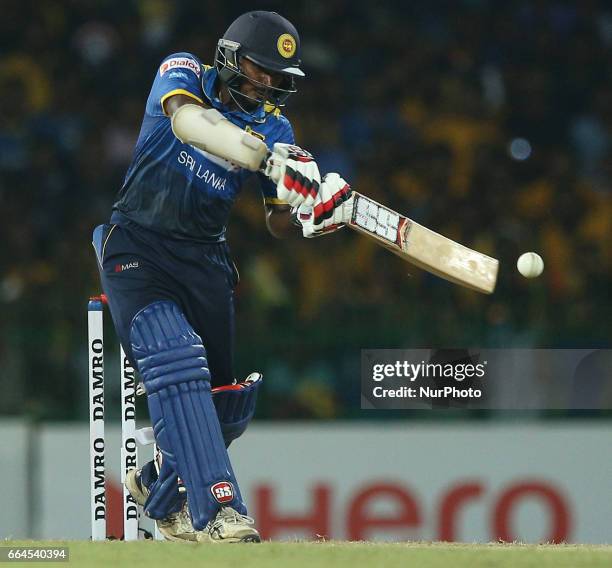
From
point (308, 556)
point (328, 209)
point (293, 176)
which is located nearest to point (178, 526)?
point (308, 556)

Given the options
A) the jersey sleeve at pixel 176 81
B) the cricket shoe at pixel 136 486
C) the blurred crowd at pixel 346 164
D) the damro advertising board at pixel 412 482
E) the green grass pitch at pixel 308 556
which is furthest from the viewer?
the blurred crowd at pixel 346 164

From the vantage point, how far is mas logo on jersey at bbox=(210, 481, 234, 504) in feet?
13.1

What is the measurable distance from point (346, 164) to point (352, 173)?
8cm

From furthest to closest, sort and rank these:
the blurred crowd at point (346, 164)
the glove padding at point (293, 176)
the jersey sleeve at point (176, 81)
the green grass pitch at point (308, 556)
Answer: the blurred crowd at point (346, 164), the jersey sleeve at point (176, 81), the glove padding at point (293, 176), the green grass pitch at point (308, 556)

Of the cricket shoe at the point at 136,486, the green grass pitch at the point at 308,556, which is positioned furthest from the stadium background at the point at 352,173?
the green grass pitch at the point at 308,556

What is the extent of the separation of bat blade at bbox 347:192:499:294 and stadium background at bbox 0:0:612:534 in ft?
7.02

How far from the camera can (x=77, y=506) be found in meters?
6.48

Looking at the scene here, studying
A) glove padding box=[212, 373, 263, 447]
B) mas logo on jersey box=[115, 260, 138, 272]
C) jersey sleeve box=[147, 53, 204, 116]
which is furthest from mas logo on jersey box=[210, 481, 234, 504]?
jersey sleeve box=[147, 53, 204, 116]

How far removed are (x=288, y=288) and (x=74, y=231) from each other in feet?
4.59

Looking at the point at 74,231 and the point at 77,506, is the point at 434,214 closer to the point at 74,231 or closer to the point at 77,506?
the point at 74,231

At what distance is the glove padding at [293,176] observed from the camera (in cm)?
390

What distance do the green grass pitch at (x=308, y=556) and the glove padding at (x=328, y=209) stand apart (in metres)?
0.94

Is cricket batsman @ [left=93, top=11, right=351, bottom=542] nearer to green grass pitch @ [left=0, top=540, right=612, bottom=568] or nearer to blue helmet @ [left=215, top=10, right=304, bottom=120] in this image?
blue helmet @ [left=215, top=10, right=304, bottom=120]

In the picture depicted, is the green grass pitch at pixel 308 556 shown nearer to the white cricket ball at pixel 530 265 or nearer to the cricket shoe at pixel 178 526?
the cricket shoe at pixel 178 526
